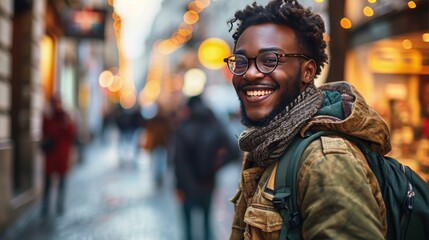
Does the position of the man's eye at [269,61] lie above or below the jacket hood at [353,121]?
above

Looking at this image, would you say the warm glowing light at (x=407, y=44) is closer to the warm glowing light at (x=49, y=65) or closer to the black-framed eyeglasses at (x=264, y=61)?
the black-framed eyeglasses at (x=264, y=61)

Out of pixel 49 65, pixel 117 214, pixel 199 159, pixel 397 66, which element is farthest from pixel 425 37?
pixel 49 65

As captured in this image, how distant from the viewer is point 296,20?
6.16 feet

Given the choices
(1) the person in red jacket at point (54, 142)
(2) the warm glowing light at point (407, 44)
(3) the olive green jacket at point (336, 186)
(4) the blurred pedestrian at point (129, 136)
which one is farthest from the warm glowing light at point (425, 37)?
(4) the blurred pedestrian at point (129, 136)

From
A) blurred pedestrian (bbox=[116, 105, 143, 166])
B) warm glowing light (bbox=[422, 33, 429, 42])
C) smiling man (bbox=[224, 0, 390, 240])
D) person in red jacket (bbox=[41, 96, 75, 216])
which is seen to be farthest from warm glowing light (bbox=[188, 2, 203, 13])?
smiling man (bbox=[224, 0, 390, 240])

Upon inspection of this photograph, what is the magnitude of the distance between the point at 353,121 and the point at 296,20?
1.45ft

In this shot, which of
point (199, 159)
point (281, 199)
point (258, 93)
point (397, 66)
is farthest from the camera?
point (199, 159)

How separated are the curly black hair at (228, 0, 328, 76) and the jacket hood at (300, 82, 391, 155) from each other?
20 cm

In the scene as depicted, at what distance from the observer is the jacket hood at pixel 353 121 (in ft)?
5.74

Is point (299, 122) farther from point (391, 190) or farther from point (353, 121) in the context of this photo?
point (391, 190)

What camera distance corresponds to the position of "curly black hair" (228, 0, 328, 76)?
73.7 inches

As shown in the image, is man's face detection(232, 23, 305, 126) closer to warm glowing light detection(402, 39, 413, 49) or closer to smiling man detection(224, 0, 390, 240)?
smiling man detection(224, 0, 390, 240)

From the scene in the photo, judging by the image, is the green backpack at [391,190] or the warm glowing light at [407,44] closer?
the green backpack at [391,190]

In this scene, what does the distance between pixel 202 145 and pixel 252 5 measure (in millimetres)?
3615
